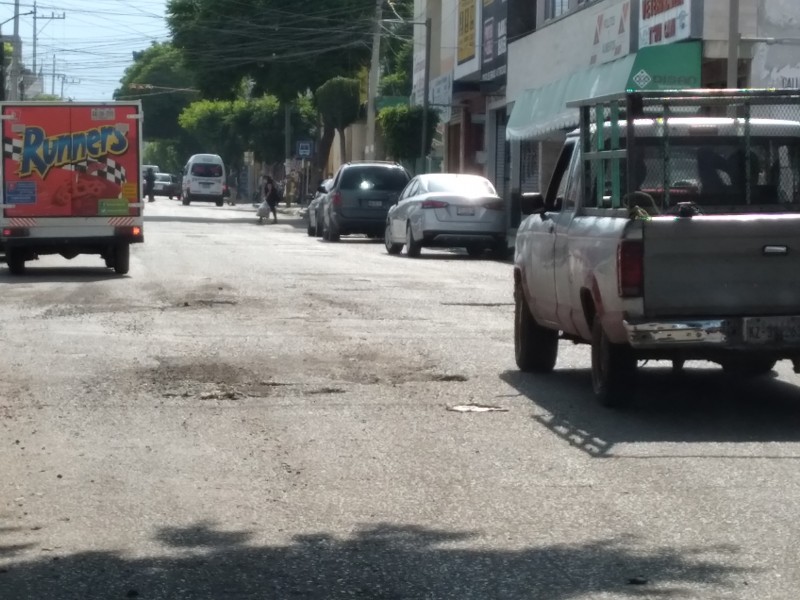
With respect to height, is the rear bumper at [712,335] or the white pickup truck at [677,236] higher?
the white pickup truck at [677,236]

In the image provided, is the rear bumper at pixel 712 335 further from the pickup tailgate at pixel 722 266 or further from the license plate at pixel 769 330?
the pickup tailgate at pixel 722 266

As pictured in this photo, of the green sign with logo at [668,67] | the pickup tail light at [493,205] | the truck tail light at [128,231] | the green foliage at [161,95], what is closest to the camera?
the truck tail light at [128,231]

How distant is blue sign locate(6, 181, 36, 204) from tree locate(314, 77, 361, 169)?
38.3 meters

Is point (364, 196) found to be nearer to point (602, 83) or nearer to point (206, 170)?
point (602, 83)

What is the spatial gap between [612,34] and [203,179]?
48.8 meters

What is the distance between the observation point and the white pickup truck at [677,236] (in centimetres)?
892

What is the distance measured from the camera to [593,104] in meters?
9.67

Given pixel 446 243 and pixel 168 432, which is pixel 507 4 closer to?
pixel 446 243

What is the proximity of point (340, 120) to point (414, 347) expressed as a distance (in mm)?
49434

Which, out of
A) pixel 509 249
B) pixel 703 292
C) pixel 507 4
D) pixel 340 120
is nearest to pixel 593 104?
pixel 703 292

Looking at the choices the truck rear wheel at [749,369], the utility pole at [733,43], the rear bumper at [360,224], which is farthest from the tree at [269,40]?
the truck rear wheel at [749,369]

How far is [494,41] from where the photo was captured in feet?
133

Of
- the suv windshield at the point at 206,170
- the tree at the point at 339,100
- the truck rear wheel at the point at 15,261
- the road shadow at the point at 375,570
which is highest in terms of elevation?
the tree at the point at 339,100

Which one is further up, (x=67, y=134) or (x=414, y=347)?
(x=67, y=134)
